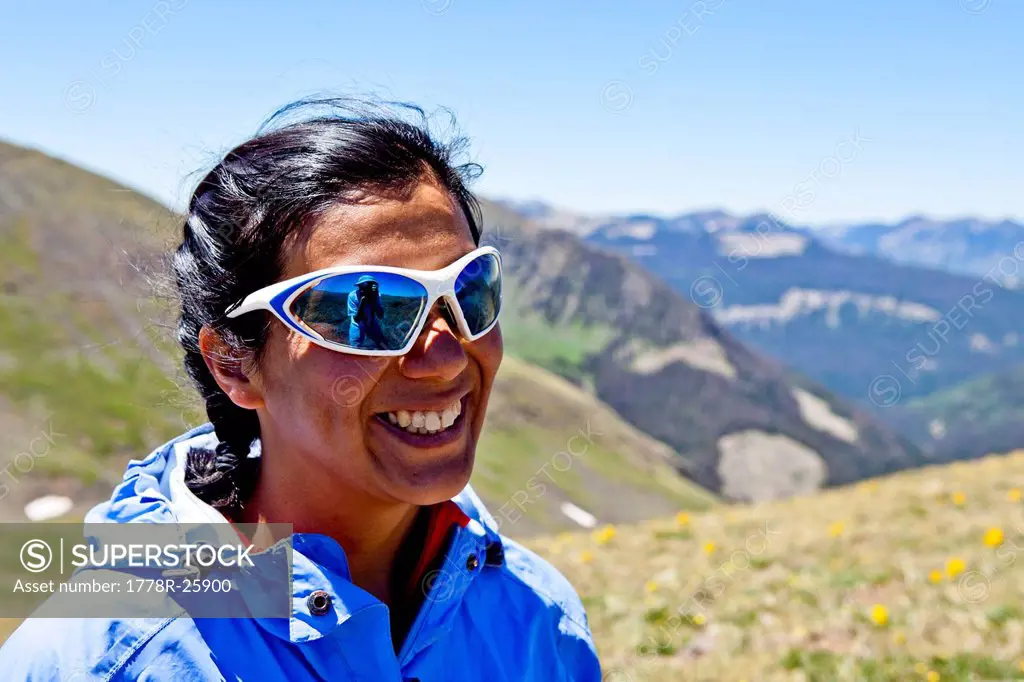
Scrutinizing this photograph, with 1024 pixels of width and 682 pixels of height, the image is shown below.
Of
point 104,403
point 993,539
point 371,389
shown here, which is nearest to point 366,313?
point 371,389

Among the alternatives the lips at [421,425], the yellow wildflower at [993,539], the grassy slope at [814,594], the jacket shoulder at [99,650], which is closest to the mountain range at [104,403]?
the grassy slope at [814,594]

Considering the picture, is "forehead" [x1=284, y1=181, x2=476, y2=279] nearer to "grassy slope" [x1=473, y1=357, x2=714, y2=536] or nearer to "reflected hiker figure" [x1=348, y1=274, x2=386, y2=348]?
"reflected hiker figure" [x1=348, y1=274, x2=386, y2=348]

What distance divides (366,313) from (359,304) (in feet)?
0.14

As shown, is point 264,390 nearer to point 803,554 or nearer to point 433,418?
point 433,418

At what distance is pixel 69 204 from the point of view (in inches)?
5664

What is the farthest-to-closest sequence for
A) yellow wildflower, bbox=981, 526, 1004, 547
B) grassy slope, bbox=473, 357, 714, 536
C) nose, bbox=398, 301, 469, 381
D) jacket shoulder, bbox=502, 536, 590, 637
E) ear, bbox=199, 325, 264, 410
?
1. grassy slope, bbox=473, 357, 714, 536
2. yellow wildflower, bbox=981, 526, 1004, 547
3. jacket shoulder, bbox=502, 536, 590, 637
4. ear, bbox=199, 325, 264, 410
5. nose, bbox=398, 301, 469, 381

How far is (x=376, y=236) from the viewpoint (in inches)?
100

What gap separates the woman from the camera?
2457 millimetres

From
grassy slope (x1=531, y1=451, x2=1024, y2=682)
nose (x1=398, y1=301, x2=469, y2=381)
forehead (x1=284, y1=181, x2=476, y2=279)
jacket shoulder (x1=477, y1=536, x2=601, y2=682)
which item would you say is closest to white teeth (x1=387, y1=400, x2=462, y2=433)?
nose (x1=398, y1=301, x2=469, y2=381)

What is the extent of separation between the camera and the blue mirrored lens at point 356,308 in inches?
98.6

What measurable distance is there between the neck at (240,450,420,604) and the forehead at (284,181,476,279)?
664 millimetres

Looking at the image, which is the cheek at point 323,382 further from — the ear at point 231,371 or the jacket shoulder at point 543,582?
the jacket shoulder at point 543,582

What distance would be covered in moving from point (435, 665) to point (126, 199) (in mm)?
167072

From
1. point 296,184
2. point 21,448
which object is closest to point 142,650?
point 296,184
